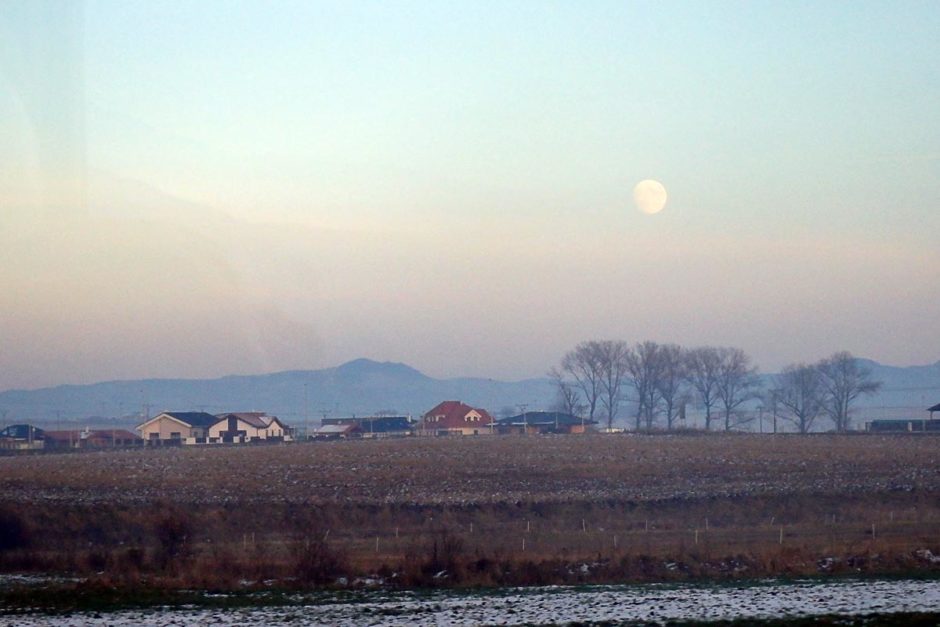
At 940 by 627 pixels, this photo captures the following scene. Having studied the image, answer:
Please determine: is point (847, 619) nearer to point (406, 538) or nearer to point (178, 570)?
point (178, 570)

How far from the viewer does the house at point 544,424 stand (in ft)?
432

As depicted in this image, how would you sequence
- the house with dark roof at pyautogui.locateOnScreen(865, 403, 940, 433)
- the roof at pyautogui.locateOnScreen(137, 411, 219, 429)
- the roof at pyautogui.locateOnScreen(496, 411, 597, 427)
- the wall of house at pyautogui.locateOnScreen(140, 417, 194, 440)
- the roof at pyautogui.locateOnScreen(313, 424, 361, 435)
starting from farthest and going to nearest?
the roof at pyautogui.locateOnScreen(496, 411, 597, 427) → the roof at pyautogui.locateOnScreen(313, 424, 361, 435) → the roof at pyautogui.locateOnScreen(137, 411, 219, 429) → the wall of house at pyautogui.locateOnScreen(140, 417, 194, 440) → the house with dark roof at pyautogui.locateOnScreen(865, 403, 940, 433)

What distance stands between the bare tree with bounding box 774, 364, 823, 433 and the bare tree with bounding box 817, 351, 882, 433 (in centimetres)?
139

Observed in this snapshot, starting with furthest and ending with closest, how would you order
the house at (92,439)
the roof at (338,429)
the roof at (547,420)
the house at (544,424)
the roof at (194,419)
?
the roof at (547,420)
the roof at (338,429)
the house at (544,424)
the roof at (194,419)
the house at (92,439)

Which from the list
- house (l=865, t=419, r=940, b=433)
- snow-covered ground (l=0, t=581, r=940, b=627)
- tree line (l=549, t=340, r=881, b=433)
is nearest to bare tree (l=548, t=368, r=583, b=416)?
tree line (l=549, t=340, r=881, b=433)

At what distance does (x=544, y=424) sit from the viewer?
136625mm

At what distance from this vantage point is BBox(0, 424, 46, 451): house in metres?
118

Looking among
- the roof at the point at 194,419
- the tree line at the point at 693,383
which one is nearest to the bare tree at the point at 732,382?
the tree line at the point at 693,383

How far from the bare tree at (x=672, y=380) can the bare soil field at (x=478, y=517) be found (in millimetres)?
79957

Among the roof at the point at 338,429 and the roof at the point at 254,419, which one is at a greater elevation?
the roof at the point at 254,419

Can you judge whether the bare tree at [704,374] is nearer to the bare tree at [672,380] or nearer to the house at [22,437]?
the bare tree at [672,380]

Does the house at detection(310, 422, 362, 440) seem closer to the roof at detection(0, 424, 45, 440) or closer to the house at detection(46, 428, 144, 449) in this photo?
the house at detection(46, 428, 144, 449)

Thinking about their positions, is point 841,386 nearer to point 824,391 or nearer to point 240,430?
point 824,391

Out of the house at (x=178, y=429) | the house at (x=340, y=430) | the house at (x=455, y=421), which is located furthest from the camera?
the house at (x=455, y=421)
